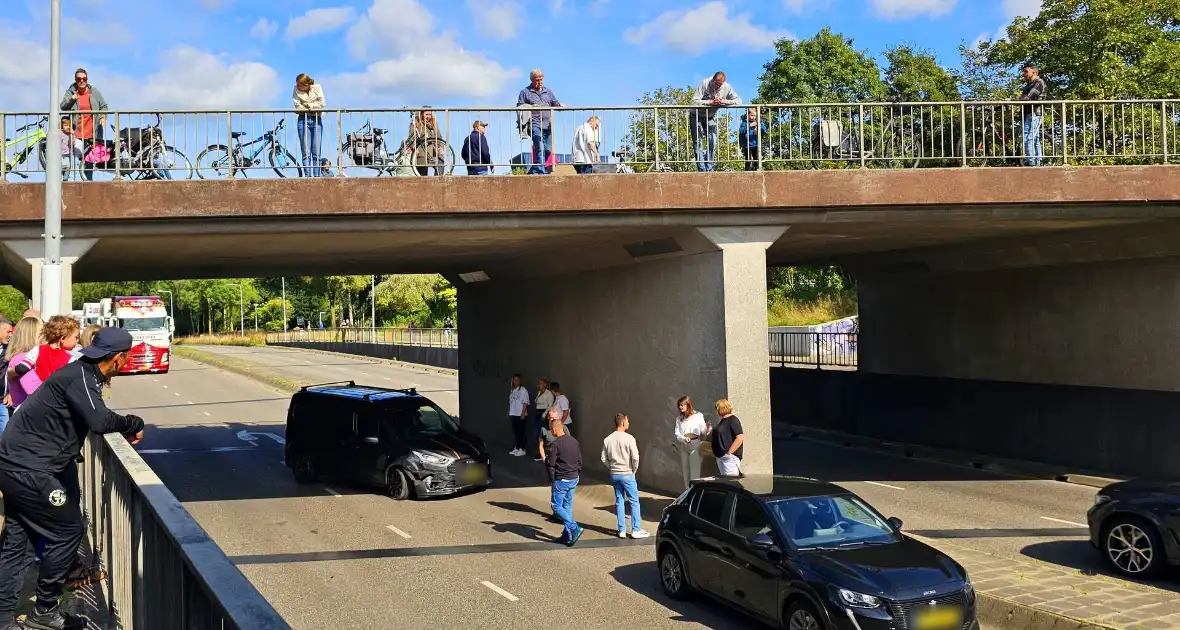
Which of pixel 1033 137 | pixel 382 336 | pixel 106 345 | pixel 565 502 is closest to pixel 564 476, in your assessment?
pixel 565 502

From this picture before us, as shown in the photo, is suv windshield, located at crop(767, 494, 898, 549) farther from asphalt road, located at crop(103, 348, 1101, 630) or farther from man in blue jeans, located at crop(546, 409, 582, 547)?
man in blue jeans, located at crop(546, 409, 582, 547)

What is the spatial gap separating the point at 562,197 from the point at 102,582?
913 centimetres

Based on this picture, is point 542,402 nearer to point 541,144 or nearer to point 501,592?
point 541,144

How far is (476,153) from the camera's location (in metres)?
14.7

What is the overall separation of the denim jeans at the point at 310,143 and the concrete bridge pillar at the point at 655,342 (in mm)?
5363

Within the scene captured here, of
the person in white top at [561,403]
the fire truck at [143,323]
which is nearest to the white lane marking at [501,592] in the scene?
the person in white top at [561,403]

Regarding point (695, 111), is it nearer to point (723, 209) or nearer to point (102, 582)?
point (723, 209)

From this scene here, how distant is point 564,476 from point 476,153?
4.83m

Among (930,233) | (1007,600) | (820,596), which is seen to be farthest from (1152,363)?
(820,596)

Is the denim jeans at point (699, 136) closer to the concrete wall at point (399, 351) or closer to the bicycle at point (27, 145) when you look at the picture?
the bicycle at point (27, 145)

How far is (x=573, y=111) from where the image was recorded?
1503 centimetres

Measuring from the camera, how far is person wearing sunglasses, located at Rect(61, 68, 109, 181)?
14016 mm

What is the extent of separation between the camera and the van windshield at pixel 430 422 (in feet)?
55.2

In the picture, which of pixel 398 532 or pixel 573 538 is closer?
pixel 573 538
